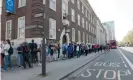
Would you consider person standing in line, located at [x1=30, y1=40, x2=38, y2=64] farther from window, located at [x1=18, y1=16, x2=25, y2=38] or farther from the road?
window, located at [x1=18, y1=16, x2=25, y2=38]

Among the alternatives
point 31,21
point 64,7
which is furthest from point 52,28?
point 64,7

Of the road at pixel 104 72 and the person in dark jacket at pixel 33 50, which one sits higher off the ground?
the person in dark jacket at pixel 33 50

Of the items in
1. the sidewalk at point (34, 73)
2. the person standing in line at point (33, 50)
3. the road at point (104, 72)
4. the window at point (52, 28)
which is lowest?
the road at point (104, 72)

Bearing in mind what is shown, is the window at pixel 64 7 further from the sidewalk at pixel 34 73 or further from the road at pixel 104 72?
the sidewalk at pixel 34 73

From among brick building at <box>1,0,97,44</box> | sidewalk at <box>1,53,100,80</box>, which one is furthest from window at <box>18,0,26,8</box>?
sidewalk at <box>1,53,100,80</box>

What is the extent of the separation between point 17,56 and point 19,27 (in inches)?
283

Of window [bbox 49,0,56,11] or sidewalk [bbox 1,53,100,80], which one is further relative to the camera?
window [bbox 49,0,56,11]

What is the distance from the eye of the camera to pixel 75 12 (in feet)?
109

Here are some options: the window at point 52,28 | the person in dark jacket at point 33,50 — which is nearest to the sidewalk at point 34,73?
the person in dark jacket at point 33,50

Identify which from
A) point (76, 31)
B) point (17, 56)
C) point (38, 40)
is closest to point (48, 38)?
point (38, 40)

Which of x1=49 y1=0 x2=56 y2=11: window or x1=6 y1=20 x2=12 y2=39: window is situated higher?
x1=49 y1=0 x2=56 y2=11: window

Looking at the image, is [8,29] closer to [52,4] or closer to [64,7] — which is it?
[52,4]

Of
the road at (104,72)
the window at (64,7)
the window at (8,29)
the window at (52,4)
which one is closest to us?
the road at (104,72)

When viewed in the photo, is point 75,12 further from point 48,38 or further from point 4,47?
A: point 4,47
